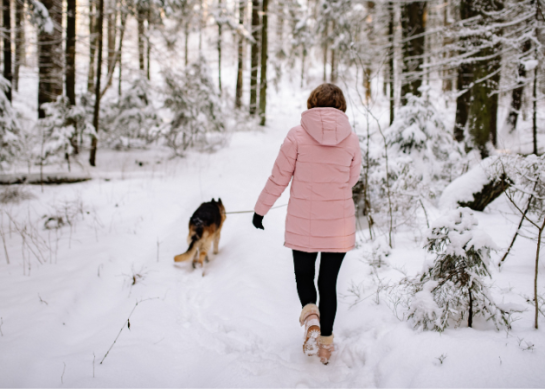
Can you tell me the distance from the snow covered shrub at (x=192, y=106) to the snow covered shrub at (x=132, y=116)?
2.81 ft

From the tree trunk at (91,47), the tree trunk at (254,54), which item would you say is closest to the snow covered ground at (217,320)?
the tree trunk at (91,47)

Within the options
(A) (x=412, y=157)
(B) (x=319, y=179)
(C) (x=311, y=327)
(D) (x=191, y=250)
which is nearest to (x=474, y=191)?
(A) (x=412, y=157)

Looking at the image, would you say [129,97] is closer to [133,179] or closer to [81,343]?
[133,179]

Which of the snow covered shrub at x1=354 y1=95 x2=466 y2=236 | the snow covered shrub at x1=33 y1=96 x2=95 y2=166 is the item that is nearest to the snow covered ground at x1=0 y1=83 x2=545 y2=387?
the snow covered shrub at x1=354 y1=95 x2=466 y2=236

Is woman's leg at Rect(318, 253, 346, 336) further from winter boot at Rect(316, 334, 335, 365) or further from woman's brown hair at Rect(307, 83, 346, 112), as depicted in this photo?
woman's brown hair at Rect(307, 83, 346, 112)

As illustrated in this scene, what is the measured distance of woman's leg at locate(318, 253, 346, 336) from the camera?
230 centimetres

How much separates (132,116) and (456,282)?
11580 millimetres

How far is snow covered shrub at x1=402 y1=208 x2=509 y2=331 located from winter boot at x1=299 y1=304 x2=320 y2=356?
793 mm

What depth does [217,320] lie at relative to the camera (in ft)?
10.0

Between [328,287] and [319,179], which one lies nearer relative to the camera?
[319,179]

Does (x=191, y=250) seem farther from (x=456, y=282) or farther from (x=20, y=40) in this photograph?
(x=20, y=40)

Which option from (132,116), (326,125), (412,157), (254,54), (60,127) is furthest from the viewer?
(254,54)

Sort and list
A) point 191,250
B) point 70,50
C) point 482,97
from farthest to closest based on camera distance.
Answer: point 70,50, point 482,97, point 191,250

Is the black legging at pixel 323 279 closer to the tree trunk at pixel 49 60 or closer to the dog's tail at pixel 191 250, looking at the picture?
the dog's tail at pixel 191 250
